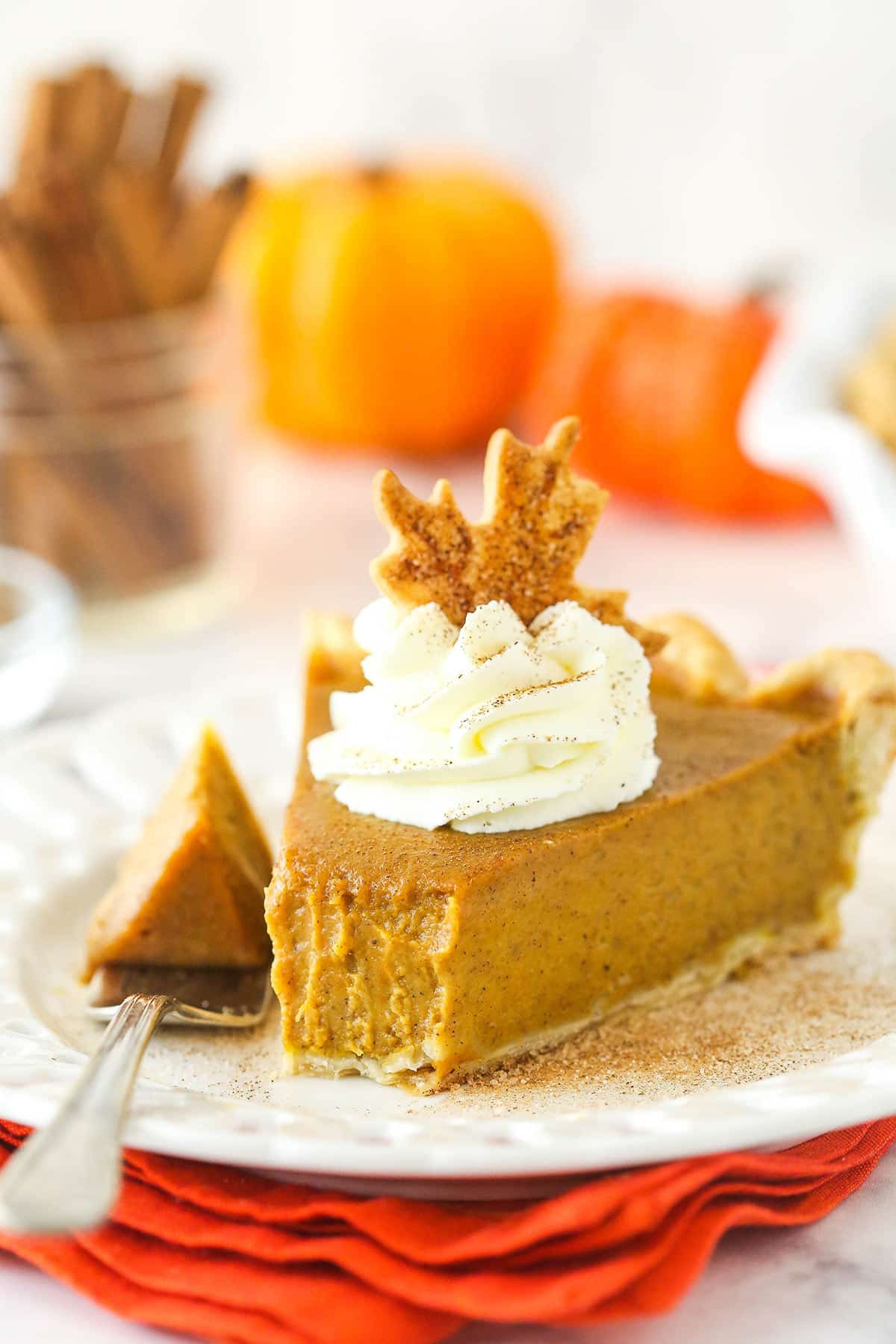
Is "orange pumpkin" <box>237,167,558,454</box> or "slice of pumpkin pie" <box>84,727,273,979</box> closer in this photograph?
"slice of pumpkin pie" <box>84,727,273,979</box>

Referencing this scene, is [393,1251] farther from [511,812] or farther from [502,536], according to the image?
[502,536]

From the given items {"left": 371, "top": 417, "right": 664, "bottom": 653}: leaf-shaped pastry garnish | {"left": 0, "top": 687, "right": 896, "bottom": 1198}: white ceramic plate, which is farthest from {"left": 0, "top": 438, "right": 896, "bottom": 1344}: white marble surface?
{"left": 371, "top": 417, "right": 664, "bottom": 653}: leaf-shaped pastry garnish

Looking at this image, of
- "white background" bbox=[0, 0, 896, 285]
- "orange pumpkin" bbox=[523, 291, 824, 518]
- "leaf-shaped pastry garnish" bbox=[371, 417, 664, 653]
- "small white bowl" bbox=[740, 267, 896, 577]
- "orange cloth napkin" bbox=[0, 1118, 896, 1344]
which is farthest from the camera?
"white background" bbox=[0, 0, 896, 285]

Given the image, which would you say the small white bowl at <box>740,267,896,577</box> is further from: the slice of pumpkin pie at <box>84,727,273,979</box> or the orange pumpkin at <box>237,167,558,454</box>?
the slice of pumpkin pie at <box>84,727,273,979</box>

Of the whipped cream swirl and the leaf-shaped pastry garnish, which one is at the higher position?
the leaf-shaped pastry garnish

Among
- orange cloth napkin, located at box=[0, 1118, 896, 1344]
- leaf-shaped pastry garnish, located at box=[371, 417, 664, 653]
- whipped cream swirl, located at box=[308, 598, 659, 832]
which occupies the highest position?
leaf-shaped pastry garnish, located at box=[371, 417, 664, 653]

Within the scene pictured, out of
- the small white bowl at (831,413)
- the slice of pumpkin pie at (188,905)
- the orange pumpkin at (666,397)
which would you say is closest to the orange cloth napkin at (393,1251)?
the slice of pumpkin pie at (188,905)

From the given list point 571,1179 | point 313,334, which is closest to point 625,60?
point 313,334
